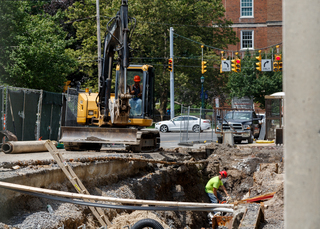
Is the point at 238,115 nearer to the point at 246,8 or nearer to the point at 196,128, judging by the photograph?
the point at 196,128

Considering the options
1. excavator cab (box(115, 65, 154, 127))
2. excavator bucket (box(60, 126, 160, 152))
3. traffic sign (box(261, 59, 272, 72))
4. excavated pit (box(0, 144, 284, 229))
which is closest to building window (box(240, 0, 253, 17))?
traffic sign (box(261, 59, 272, 72))

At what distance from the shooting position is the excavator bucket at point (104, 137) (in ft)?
43.0

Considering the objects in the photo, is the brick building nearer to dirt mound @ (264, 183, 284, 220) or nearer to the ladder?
dirt mound @ (264, 183, 284, 220)

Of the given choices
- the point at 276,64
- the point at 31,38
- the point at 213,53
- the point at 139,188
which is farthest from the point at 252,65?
the point at 139,188

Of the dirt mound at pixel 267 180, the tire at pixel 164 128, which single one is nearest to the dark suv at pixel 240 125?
the dirt mound at pixel 267 180

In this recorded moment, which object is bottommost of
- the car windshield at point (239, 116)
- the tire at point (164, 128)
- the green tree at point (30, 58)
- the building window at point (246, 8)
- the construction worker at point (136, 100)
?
the tire at point (164, 128)

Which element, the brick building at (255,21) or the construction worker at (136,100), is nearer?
the construction worker at (136,100)

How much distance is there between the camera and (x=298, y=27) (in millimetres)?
2328

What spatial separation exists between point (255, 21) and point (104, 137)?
45742 mm

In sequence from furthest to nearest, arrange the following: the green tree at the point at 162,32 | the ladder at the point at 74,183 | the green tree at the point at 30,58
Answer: the green tree at the point at 162,32 → the green tree at the point at 30,58 → the ladder at the point at 74,183

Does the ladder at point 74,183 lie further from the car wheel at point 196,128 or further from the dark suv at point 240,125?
the dark suv at point 240,125

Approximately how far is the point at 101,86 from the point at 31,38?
522 inches

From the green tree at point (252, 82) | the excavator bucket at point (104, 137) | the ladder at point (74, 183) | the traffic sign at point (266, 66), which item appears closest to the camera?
the ladder at point (74, 183)

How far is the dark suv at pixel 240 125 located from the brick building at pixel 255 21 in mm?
30842
